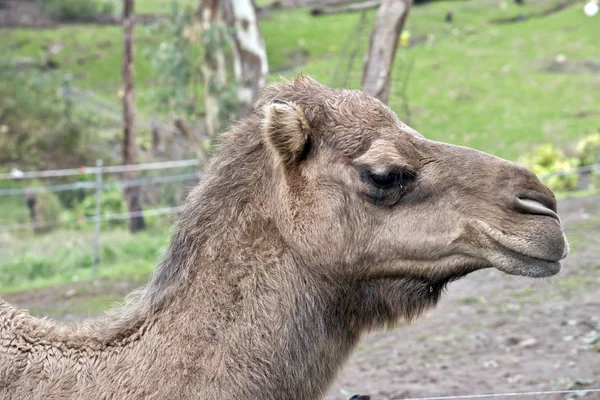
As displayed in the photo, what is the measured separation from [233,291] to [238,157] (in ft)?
1.94

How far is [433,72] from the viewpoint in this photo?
32656 millimetres

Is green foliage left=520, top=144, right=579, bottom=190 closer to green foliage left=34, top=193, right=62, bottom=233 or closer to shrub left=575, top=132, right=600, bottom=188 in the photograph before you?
shrub left=575, top=132, right=600, bottom=188

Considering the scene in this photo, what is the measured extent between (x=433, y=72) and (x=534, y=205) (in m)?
29.8

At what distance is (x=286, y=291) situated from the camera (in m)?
3.64

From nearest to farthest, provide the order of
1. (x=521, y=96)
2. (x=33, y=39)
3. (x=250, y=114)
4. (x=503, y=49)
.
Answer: (x=250, y=114) → (x=521, y=96) → (x=503, y=49) → (x=33, y=39)

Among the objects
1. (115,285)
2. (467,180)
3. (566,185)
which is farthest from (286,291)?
(566,185)

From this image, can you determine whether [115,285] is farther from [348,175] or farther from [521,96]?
[521,96]

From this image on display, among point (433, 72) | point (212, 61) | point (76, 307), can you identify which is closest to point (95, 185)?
point (76, 307)

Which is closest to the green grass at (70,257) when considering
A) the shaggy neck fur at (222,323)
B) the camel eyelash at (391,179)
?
the shaggy neck fur at (222,323)

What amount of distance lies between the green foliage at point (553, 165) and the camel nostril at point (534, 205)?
50.9ft

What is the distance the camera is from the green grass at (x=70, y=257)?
14.7m

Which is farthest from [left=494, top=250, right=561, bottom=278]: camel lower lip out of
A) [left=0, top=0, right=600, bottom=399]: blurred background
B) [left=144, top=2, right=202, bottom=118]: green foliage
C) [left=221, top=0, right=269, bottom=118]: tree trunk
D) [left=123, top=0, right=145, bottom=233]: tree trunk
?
[left=123, top=0, right=145, bottom=233]: tree trunk

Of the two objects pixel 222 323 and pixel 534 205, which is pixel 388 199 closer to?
pixel 534 205

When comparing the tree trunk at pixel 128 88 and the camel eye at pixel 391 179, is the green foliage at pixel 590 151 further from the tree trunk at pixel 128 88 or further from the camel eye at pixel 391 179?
the camel eye at pixel 391 179
